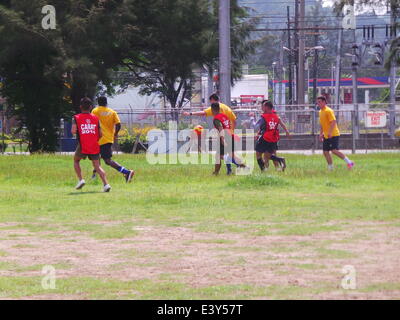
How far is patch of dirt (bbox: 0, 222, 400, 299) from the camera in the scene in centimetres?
769

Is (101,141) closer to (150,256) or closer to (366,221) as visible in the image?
(366,221)

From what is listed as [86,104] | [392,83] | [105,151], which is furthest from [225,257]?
[392,83]

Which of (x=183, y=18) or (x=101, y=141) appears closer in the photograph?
(x=101, y=141)

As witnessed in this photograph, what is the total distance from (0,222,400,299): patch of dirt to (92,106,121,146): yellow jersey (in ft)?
23.2

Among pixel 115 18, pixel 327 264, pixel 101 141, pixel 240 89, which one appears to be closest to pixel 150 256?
pixel 327 264

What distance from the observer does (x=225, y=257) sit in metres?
8.95

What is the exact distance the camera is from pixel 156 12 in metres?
39.4

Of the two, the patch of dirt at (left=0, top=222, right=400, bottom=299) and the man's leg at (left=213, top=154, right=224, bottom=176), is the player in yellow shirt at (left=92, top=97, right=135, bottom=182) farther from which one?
the patch of dirt at (left=0, top=222, right=400, bottom=299)

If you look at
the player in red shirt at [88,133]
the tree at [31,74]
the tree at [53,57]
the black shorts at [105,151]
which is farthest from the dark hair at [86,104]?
the tree at [31,74]

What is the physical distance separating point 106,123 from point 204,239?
27.5 feet

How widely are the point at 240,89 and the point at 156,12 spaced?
62033 mm

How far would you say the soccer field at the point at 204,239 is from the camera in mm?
7413

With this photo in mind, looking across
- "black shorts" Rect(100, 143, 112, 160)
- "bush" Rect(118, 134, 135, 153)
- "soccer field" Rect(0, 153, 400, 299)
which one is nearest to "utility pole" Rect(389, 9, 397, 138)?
"bush" Rect(118, 134, 135, 153)
